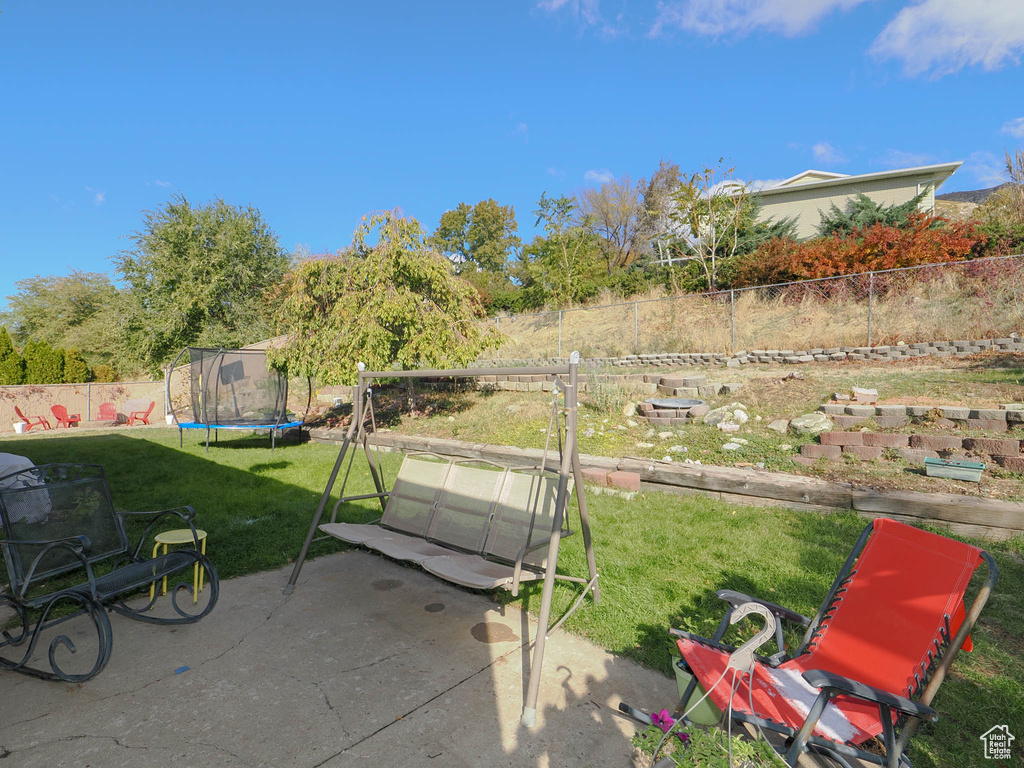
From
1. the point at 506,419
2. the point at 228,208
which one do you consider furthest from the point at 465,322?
the point at 228,208

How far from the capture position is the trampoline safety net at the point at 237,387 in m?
10.0

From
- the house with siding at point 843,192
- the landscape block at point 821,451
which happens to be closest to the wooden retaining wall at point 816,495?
the landscape block at point 821,451

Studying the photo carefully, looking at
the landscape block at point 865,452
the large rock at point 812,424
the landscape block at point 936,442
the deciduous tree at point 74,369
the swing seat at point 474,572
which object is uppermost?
the deciduous tree at point 74,369

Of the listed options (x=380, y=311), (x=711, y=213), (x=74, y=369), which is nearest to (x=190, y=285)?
(x=74, y=369)

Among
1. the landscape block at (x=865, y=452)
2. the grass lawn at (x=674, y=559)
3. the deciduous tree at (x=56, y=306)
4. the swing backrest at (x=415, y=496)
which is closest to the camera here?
the grass lawn at (x=674, y=559)

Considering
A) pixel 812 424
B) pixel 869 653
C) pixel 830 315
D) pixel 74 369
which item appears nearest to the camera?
pixel 869 653

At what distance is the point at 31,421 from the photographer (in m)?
17.3

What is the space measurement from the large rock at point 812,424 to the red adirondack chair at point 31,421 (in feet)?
69.4

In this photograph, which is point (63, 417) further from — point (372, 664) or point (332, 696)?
point (332, 696)

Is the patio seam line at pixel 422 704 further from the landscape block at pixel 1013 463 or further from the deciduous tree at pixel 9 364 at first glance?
the deciduous tree at pixel 9 364

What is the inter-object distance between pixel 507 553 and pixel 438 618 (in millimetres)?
587

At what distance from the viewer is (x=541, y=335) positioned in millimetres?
15883

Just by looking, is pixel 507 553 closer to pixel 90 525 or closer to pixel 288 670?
pixel 288 670

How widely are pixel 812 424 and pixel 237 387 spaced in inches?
388
